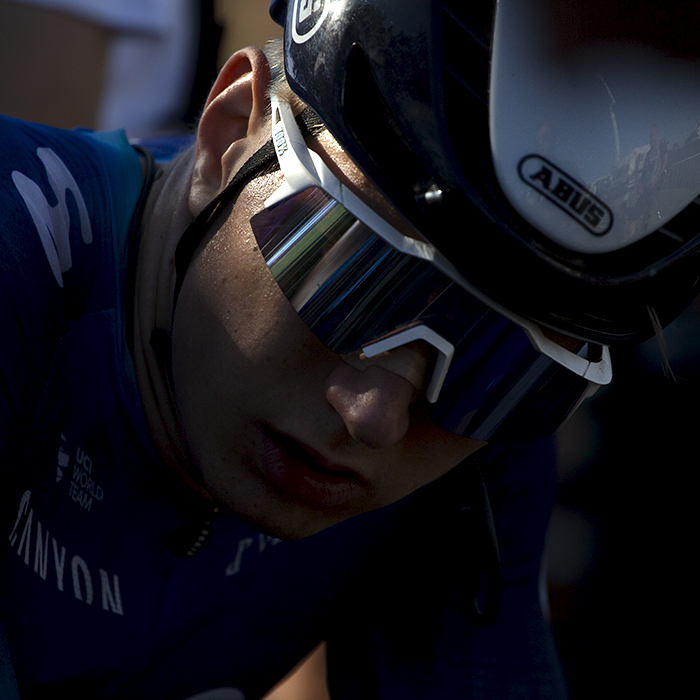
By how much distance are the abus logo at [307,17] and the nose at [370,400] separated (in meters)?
0.38

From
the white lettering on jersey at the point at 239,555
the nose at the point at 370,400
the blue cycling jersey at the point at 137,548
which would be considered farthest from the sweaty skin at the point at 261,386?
the white lettering on jersey at the point at 239,555

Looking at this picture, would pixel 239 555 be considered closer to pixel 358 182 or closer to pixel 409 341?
pixel 409 341

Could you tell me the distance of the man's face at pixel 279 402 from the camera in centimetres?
90

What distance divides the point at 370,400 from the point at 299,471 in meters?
0.14

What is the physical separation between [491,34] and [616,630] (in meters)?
2.15

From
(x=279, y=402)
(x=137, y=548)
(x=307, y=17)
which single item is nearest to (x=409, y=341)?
(x=279, y=402)

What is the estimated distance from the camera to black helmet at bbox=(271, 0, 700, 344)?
2.58ft

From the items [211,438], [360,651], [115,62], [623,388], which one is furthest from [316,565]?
[115,62]

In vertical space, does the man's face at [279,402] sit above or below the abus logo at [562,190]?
below

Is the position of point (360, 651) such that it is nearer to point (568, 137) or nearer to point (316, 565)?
point (316, 565)

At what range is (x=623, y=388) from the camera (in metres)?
2.46

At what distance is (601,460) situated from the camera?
250 centimetres

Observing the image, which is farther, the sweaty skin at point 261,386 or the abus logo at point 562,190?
the sweaty skin at point 261,386

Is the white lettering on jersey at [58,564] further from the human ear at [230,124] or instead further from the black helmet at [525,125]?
the black helmet at [525,125]
